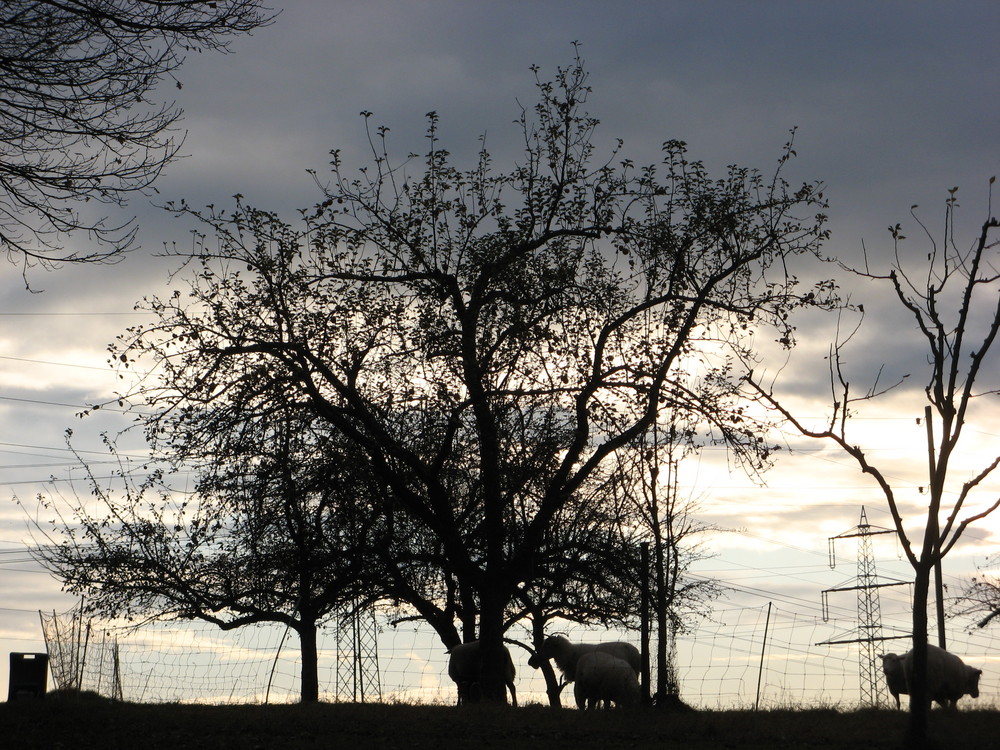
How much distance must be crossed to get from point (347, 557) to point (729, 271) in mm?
10003

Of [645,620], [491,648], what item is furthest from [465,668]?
[645,620]

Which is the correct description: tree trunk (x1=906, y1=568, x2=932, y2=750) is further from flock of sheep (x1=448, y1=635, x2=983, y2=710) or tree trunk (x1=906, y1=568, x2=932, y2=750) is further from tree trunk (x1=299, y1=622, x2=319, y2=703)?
tree trunk (x1=299, y1=622, x2=319, y2=703)

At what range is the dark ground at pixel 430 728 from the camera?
14.8m

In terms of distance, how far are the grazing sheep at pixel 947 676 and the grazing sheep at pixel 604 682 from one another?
5.67 meters

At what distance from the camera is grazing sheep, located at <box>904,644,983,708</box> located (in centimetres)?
2259

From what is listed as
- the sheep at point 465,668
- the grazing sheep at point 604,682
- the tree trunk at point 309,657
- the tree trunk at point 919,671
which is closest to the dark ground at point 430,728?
the tree trunk at point 919,671

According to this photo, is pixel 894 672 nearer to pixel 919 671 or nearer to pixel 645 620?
pixel 645 620

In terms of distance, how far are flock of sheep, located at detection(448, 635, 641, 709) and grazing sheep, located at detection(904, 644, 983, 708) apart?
585 cm

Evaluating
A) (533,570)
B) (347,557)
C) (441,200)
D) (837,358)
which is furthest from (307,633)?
(837,358)

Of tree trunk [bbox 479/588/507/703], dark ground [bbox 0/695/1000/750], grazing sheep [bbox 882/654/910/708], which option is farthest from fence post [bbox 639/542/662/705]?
grazing sheep [bbox 882/654/910/708]

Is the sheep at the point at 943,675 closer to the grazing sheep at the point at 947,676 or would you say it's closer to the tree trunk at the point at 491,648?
the grazing sheep at the point at 947,676

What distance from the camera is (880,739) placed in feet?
54.2

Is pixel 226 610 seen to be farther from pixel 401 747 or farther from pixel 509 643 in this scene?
pixel 401 747

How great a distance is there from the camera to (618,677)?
23.2m
